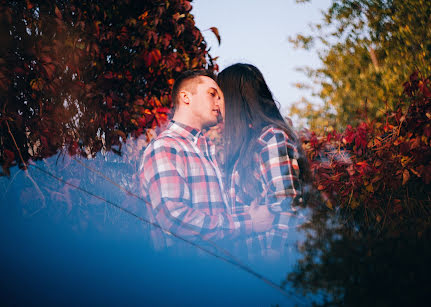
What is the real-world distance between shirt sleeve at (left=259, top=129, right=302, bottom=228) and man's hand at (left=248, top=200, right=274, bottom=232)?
1.0 inches

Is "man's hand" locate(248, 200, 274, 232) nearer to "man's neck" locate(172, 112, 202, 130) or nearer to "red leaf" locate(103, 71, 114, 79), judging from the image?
"man's neck" locate(172, 112, 202, 130)

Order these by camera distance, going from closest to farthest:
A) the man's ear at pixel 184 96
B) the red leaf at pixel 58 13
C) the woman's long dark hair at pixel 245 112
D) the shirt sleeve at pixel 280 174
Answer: the shirt sleeve at pixel 280 174, the red leaf at pixel 58 13, the woman's long dark hair at pixel 245 112, the man's ear at pixel 184 96

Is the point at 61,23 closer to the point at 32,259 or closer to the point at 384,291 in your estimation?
the point at 32,259

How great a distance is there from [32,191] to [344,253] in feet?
4.32

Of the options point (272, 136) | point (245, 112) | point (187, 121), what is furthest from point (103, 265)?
point (245, 112)

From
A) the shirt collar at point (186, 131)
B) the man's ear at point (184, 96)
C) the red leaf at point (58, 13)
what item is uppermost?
the red leaf at point (58, 13)

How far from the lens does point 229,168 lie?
169 cm

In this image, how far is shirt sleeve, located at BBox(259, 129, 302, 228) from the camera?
127 cm

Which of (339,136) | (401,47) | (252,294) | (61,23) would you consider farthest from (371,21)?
(252,294)

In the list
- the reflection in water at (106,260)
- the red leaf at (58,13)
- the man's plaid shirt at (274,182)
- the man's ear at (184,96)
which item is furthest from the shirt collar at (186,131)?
the red leaf at (58,13)

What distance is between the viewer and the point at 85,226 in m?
1.12

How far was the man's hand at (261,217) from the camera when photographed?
3.84 ft

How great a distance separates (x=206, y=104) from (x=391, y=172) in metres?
1.29

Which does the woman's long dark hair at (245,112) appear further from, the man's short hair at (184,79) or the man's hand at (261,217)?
the man's hand at (261,217)
